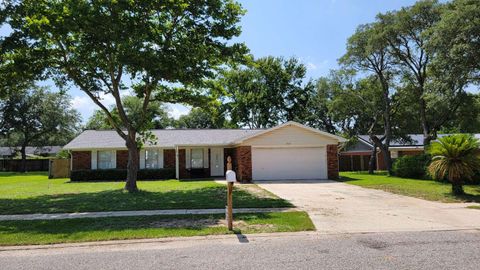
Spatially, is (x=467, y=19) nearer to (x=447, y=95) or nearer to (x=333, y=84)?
(x=447, y=95)

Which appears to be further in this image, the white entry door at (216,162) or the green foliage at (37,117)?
the green foliage at (37,117)

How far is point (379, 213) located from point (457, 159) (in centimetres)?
550

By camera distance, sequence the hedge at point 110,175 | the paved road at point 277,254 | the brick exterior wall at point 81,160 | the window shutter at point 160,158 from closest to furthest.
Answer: the paved road at point 277,254 → the hedge at point 110,175 → the brick exterior wall at point 81,160 → the window shutter at point 160,158

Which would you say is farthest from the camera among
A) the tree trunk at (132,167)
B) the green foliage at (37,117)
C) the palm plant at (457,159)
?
the green foliage at (37,117)

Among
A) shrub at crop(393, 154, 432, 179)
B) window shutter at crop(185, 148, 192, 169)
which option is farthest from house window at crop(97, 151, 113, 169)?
shrub at crop(393, 154, 432, 179)

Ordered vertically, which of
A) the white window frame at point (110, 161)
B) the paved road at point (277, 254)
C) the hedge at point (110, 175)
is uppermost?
the white window frame at point (110, 161)

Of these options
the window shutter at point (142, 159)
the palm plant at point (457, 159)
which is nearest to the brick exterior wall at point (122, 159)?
the window shutter at point (142, 159)

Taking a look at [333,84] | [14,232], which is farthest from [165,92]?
[333,84]

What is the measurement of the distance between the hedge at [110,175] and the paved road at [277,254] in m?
18.8

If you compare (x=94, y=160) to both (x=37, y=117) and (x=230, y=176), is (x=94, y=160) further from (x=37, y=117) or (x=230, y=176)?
(x=37, y=117)

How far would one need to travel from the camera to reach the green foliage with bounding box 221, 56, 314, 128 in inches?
1859

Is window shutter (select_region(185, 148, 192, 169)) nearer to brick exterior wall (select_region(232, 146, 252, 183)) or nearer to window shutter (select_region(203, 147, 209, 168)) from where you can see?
window shutter (select_region(203, 147, 209, 168))

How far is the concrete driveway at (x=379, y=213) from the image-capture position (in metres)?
8.98

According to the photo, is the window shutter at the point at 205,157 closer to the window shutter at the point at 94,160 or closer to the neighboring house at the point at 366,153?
the window shutter at the point at 94,160
